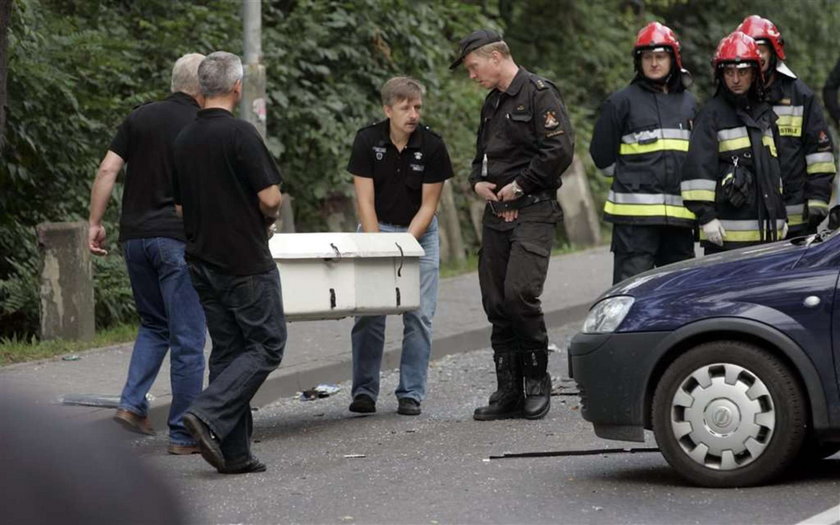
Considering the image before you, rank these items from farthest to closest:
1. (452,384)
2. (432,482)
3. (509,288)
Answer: (452,384) → (509,288) → (432,482)

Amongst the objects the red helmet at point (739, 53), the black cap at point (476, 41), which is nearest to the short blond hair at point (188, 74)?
the black cap at point (476, 41)

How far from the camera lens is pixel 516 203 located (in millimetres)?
9070

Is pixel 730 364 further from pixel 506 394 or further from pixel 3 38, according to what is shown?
pixel 3 38

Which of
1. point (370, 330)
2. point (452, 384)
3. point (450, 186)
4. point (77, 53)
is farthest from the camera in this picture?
point (450, 186)

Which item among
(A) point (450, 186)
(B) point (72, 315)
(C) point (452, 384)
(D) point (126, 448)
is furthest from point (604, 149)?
(A) point (450, 186)

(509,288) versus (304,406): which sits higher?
(509,288)

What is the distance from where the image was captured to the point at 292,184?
1653 cm

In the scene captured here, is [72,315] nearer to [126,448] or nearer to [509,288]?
[509,288]

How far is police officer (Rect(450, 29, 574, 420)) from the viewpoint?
9.00m

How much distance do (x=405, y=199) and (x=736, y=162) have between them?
179 centimetres

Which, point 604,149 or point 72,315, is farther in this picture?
point 72,315

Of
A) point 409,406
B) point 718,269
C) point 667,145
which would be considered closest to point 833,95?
point 667,145

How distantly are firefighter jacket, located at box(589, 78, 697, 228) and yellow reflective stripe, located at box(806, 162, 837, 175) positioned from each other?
2.21 feet

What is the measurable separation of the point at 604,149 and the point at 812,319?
282 centimetres
